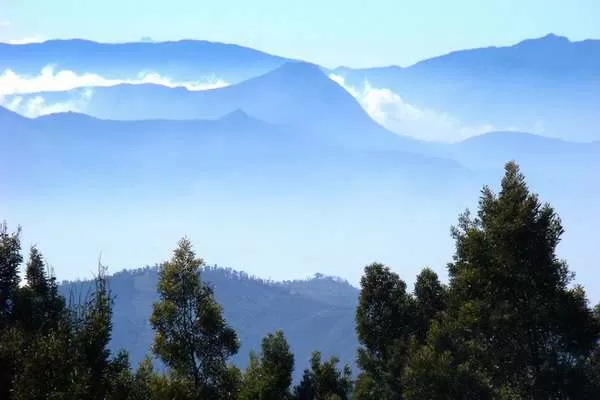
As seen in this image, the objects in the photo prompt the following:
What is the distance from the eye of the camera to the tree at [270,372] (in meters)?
46.9

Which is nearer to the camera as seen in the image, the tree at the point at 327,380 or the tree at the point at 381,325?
the tree at the point at 381,325

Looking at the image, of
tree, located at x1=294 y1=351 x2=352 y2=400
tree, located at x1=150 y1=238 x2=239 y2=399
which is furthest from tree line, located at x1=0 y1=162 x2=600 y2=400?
tree, located at x1=294 y1=351 x2=352 y2=400

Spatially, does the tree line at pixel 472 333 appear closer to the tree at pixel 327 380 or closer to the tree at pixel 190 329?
the tree at pixel 190 329

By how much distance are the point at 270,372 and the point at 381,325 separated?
10550 mm

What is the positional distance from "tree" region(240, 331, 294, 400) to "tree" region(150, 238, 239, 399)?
9.46 metres

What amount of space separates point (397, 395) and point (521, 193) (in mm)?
24155

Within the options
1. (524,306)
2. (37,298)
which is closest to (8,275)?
(37,298)

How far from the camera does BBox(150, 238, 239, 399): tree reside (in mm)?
33531

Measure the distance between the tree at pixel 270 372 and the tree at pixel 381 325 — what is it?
690cm

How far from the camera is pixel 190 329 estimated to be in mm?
34000

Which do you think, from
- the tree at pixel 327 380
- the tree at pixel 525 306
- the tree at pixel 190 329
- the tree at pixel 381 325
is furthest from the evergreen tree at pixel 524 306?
the tree at pixel 327 380

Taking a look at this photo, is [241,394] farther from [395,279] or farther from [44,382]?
[395,279]

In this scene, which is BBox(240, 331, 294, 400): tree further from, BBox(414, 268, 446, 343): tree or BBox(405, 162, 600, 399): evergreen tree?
BBox(405, 162, 600, 399): evergreen tree

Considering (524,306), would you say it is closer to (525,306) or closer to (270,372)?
(525,306)
